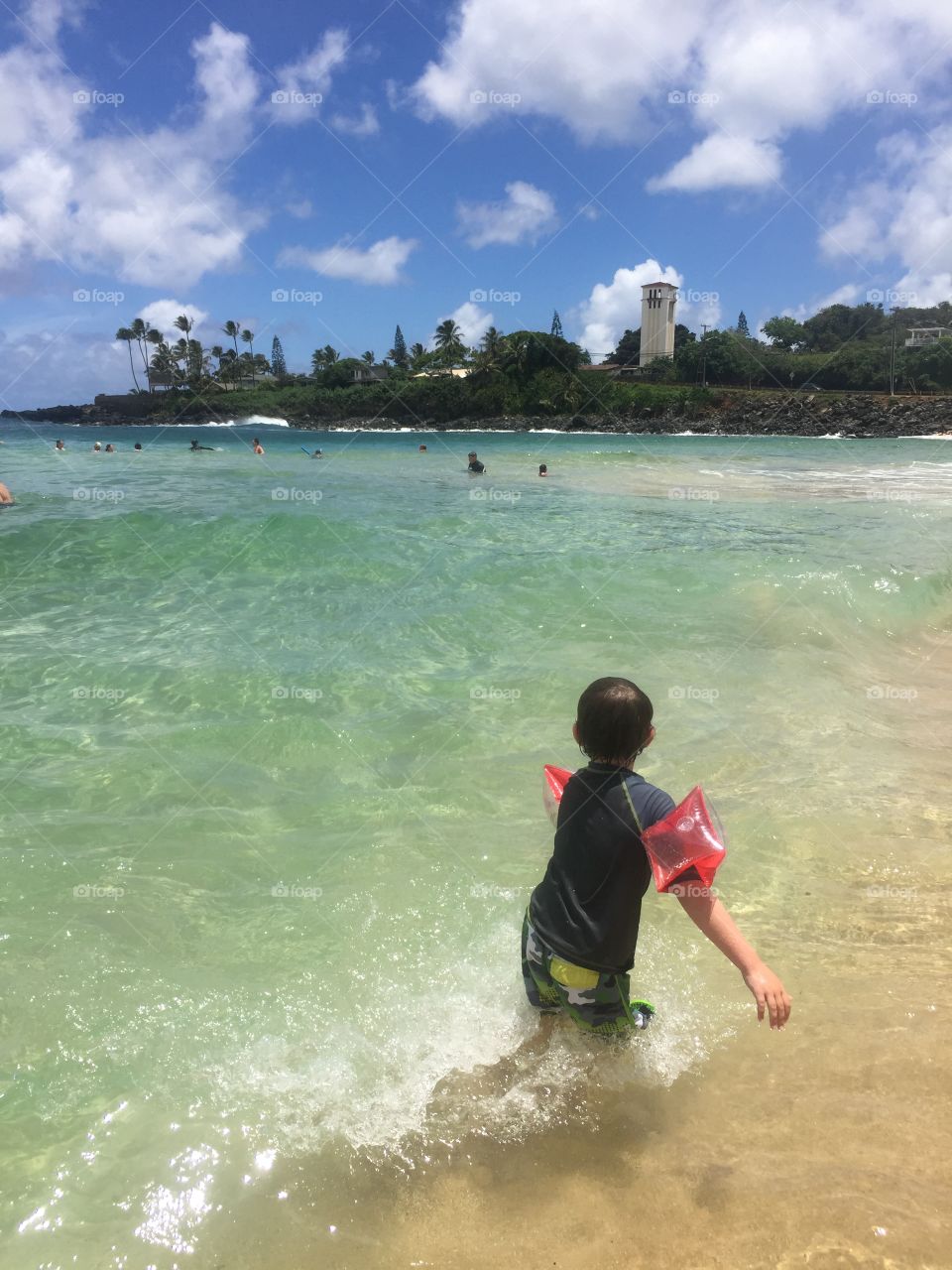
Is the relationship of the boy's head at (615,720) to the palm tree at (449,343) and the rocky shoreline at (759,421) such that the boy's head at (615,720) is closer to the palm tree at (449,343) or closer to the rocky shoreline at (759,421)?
the rocky shoreline at (759,421)

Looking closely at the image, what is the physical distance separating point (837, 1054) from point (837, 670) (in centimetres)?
521

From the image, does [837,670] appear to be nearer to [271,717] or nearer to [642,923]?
[642,923]

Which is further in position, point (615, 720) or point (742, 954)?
point (615, 720)

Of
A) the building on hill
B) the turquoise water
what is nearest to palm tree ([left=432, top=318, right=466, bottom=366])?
the building on hill

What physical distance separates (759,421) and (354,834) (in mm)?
80359

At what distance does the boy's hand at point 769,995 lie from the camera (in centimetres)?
217

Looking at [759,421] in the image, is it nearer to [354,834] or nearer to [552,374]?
[552,374]

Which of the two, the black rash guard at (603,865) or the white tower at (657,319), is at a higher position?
the white tower at (657,319)

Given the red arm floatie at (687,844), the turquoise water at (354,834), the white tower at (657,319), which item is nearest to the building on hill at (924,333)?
the white tower at (657,319)

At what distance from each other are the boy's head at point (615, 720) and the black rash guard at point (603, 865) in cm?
7

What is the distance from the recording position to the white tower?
118625mm

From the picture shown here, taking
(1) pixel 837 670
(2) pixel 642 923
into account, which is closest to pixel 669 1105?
(2) pixel 642 923

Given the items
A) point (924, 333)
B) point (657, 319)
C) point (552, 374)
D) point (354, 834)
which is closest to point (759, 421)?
point (552, 374)

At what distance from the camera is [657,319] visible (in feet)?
395
